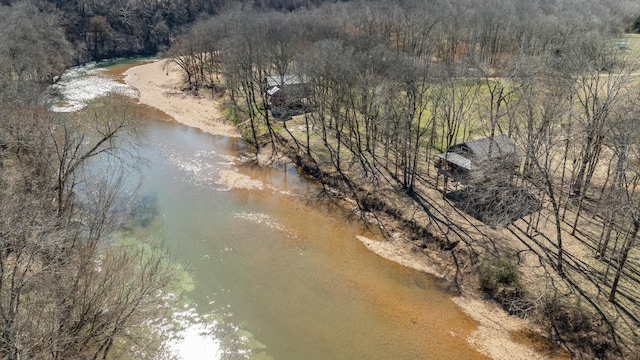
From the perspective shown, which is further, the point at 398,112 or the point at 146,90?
the point at 146,90

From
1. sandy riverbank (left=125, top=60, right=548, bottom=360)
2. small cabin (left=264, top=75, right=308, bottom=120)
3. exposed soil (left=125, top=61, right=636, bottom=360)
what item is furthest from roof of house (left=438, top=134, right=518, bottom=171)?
small cabin (left=264, top=75, right=308, bottom=120)

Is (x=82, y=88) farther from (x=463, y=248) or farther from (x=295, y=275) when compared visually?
(x=463, y=248)

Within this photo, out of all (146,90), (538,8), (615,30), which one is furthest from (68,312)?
(538,8)

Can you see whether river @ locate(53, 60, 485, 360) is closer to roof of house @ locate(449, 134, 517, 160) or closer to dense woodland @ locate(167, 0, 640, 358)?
dense woodland @ locate(167, 0, 640, 358)

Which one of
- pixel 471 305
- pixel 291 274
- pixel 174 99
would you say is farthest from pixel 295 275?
pixel 174 99

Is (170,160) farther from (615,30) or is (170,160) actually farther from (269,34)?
(615,30)
